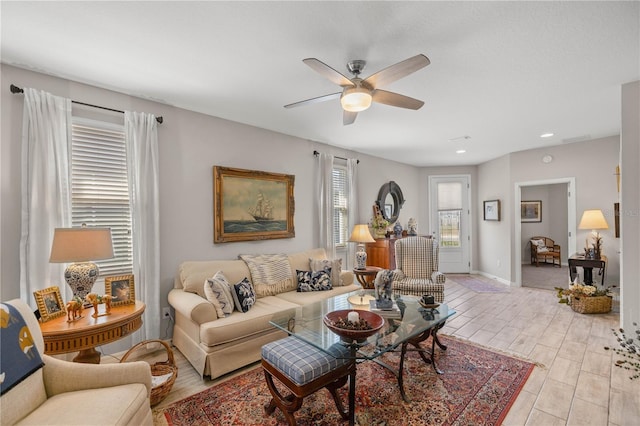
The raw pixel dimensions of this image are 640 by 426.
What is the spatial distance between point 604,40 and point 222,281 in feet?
12.1

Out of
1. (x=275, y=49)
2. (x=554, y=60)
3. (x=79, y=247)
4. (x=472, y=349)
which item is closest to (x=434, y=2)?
(x=275, y=49)

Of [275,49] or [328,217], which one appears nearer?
[275,49]

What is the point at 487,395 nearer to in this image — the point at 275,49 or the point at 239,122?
the point at 275,49

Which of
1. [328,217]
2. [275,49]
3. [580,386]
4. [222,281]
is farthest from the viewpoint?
[328,217]

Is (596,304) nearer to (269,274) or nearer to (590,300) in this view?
(590,300)

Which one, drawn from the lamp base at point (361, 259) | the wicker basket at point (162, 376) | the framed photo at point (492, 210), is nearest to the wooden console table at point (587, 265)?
the framed photo at point (492, 210)

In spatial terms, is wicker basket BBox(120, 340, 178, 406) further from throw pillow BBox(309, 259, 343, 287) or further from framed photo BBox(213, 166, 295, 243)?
throw pillow BBox(309, 259, 343, 287)

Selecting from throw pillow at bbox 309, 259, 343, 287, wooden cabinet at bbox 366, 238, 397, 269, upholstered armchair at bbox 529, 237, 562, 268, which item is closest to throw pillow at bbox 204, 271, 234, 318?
throw pillow at bbox 309, 259, 343, 287

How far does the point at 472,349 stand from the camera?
2.91 m

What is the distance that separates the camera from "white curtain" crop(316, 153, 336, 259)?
15.0 feet

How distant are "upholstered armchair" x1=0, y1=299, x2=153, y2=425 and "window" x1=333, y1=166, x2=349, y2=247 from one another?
3.64m

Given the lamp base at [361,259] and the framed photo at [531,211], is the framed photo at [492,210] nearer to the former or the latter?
the framed photo at [531,211]

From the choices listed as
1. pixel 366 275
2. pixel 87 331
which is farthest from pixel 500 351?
pixel 87 331

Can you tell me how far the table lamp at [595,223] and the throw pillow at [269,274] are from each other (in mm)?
4698
